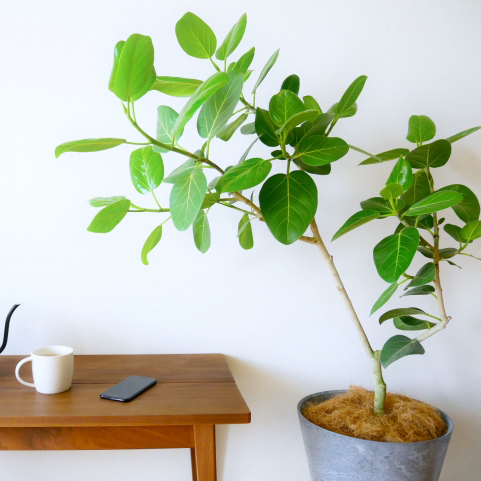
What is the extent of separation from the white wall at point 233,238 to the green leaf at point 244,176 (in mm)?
437

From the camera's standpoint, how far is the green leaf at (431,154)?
1.11m

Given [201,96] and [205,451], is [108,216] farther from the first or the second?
[205,451]

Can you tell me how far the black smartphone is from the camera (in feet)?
3.36

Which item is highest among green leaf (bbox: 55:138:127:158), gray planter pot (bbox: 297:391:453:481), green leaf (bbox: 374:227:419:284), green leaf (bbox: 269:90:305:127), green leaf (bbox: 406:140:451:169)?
green leaf (bbox: 269:90:305:127)

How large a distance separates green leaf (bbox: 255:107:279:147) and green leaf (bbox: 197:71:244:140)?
0.28 feet

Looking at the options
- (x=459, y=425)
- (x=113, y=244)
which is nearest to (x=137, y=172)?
(x=113, y=244)

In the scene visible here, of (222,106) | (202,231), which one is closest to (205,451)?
(202,231)

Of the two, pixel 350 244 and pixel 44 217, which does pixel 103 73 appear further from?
pixel 350 244

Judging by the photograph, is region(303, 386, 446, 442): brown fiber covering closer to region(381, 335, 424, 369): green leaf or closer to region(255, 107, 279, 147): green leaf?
region(381, 335, 424, 369): green leaf

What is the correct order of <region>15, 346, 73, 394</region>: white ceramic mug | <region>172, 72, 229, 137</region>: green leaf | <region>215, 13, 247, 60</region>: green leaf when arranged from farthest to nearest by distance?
<region>15, 346, 73, 394</region>: white ceramic mug, <region>215, 13, 247, 60</region>: green leaf, <region>172, 72, 229, 137</region>: green leaf

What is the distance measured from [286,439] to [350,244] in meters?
0.59

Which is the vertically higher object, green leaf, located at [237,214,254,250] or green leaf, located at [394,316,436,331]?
green leaf, located at [237,214,254,250]

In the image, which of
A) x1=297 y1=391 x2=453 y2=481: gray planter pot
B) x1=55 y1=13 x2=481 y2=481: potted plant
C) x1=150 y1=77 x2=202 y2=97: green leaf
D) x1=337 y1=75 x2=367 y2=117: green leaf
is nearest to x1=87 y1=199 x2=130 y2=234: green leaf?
x1=55 y1=13 x2=481 y2=481: potted plant

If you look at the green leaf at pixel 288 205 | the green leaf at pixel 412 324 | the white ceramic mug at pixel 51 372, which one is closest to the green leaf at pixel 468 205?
the green leaf at pixel 412 324
